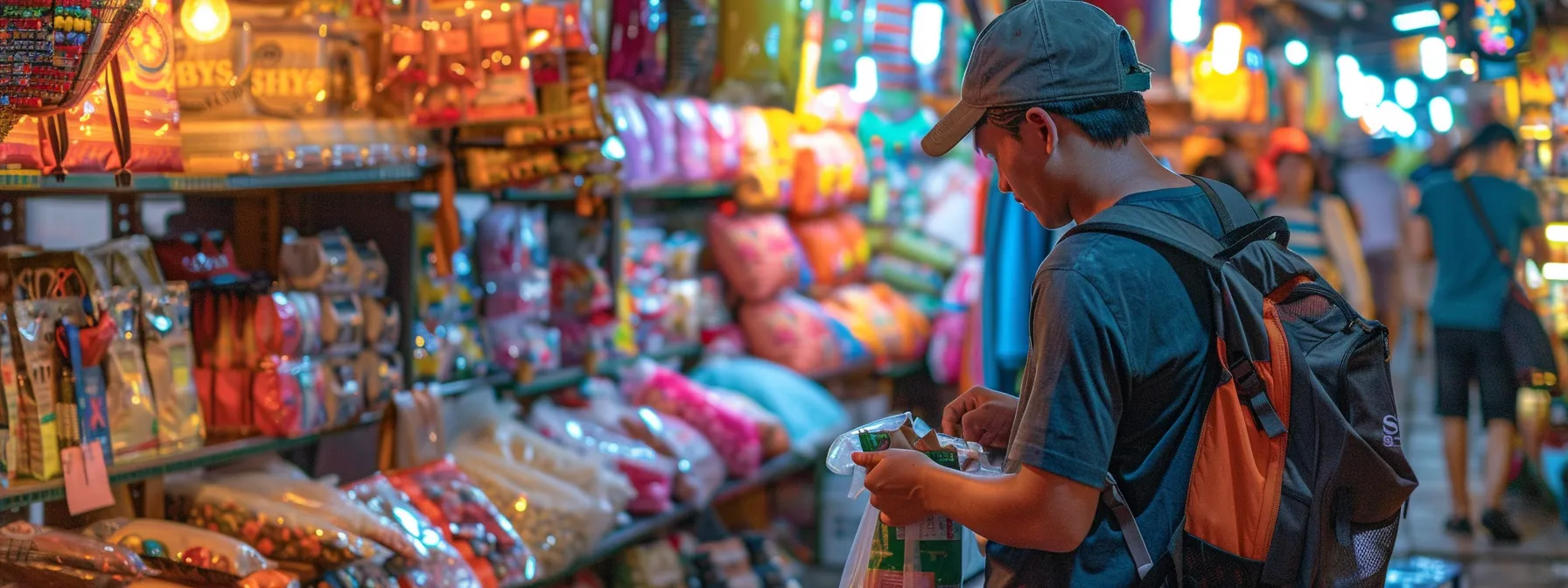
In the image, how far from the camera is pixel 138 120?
8.29 ft

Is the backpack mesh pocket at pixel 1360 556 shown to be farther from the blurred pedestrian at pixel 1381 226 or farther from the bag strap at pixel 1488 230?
the blurred pedestrian at pixel 1381 226

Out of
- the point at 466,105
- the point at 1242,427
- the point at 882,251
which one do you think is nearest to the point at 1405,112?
the point at 882,251

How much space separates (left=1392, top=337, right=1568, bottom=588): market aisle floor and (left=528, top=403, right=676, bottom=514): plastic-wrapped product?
2558 millimetres

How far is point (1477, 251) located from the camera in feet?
19.7

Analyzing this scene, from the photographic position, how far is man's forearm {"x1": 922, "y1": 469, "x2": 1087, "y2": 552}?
1753 mm

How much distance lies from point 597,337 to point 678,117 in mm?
801

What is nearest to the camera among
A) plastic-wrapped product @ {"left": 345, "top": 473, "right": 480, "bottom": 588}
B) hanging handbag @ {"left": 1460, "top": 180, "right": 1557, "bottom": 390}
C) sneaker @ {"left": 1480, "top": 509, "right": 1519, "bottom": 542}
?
plastic-wrapped product @ {"left": 345, "top": 473, "right": 480, "bottom": 588}

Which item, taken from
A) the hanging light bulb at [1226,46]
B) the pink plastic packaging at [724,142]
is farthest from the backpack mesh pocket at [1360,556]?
the hanging light bulb at [1226,46]

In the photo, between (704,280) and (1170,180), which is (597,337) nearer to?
(704,280)

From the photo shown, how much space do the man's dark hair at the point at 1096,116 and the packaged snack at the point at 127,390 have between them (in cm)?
176

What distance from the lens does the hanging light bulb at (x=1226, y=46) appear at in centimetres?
743

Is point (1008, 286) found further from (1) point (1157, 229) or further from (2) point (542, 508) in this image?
(1) point (1157, 229)

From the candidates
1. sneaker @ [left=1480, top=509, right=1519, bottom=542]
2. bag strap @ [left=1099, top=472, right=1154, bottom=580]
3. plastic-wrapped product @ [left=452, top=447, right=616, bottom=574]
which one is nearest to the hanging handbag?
sneaker @ [left=1480, top=509, right=1519, bottom=542]

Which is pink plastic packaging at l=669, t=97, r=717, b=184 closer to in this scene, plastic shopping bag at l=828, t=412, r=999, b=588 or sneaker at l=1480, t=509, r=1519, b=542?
plastic shopping bag at l=828, t=412, r=999, b=588
